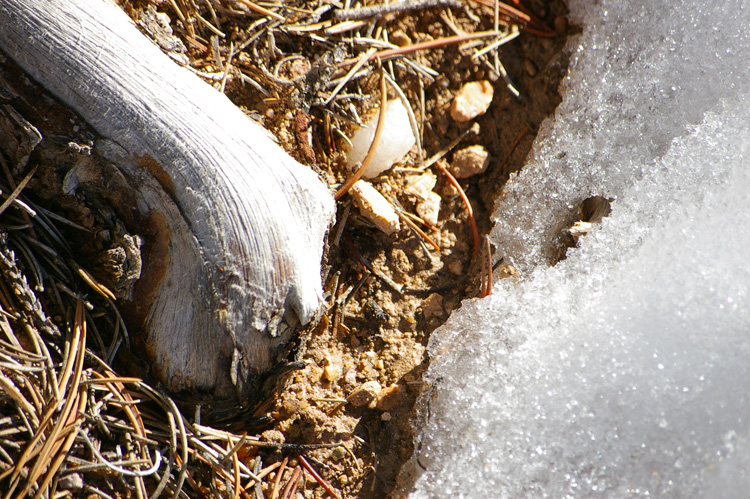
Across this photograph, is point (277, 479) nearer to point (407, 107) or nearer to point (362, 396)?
point (362, 396)

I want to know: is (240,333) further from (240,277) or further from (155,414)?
(155,414)

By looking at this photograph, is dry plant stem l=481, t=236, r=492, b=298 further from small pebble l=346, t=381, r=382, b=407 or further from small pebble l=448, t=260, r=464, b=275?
small pebble l=346, t=381, r=382, b=407

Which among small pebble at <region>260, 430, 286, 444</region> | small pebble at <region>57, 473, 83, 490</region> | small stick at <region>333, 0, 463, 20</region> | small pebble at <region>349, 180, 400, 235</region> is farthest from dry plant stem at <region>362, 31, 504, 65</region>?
small pebble at <region>57, 473, 83, 490</region>

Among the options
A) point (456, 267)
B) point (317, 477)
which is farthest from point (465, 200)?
point (317, 477)

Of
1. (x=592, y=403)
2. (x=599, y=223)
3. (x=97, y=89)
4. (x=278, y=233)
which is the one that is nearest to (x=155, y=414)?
(x=278, y=233)

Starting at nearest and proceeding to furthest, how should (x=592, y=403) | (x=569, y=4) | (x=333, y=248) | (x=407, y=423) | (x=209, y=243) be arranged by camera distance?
(x=209, y=243)
(x=592, y=403)
(x=407, y=423)
(x=333, y=248)
(x=569, y=4)

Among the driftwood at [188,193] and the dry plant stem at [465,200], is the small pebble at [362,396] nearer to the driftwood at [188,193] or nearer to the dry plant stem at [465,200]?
the driftwood at [188,193]

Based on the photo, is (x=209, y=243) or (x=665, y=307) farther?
(x=665, y=307)
